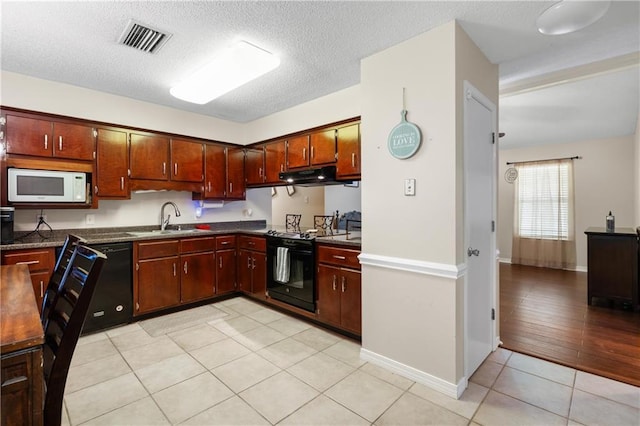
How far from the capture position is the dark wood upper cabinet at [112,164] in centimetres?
328

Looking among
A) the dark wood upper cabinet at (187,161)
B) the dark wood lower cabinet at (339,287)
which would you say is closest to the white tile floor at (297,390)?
the dark wood lower cabinet at (339,287)

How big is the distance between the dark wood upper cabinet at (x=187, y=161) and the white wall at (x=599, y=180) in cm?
647

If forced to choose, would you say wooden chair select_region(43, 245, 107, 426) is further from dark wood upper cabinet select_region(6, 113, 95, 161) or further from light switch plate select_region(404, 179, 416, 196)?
dark wood upper cabinet select_region(6, 113, 95, 161)

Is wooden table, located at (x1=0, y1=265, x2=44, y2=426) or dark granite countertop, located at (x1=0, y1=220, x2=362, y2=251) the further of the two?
dark granite countertop, located at (x1=0, y1=220, x2=362, y2=251)

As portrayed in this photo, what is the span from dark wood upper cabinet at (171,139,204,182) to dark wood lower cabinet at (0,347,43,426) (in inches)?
126

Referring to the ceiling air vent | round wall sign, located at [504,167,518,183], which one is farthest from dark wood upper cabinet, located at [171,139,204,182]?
round wall sign, located at [504,167,518,183]

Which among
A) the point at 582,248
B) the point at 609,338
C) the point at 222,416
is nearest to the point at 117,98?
the point at 222,416

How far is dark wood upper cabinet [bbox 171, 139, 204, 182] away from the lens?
12.6 feet

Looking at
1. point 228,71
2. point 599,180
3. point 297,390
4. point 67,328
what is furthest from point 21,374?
point 599,180

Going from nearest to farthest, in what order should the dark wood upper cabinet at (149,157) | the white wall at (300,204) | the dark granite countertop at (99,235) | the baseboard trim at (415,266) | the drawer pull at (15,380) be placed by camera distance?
1. the drawer pull at (15,380)
2. the baseboard trim at (415,266)
3. the dark granite countertop at (99,235)
4. the dark wood upper cabinet at (149,157)
5. the white wall at (300,204)

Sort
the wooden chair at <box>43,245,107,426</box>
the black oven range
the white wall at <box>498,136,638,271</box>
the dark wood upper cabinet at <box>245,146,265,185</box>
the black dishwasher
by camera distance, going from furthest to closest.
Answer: the white wall at <box>498,136,638,271</box> → the dark wood upper cabinet at <box>245,146,265,185</box> → the black oven range → the black dishwasher → the wooden chair at <box>43,245,107,426</box>

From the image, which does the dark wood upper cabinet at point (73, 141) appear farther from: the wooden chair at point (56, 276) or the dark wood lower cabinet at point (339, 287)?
the dark wood lower cabinet at point (339, 287)

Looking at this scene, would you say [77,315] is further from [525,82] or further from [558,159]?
[558,159]

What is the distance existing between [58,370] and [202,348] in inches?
67.0
